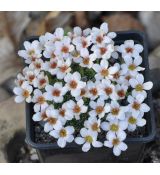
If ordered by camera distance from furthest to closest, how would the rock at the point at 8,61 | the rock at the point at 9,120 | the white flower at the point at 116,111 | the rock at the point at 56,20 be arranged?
the rock at the point at 56,20 < the rock at the point at 8,61 < the rock at the point at 9,120 < the white flower at the point at 116,111

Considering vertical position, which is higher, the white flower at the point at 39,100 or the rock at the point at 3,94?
the white flower at the point at 39,100

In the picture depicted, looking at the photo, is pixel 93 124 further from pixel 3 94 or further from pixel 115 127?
pixel 3 94

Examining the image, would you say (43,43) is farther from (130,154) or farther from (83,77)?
(130,154)

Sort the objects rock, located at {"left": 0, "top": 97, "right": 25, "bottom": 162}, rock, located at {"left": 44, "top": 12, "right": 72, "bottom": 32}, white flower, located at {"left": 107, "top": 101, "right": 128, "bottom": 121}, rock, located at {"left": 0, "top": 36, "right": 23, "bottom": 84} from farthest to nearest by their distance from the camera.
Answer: rock, located at {"left": 44, "top": 12, "right": 72, "bottom": 32}, rock, located at {"left": 0, "top": 36, "right": 23, "bottom": 84}, rock, located at {"left": 0, "top": 97, "right": 25, "bottom": 162}, white flower, located at {"left": 107, "top": 101, "right": 128, "bottom": 121}

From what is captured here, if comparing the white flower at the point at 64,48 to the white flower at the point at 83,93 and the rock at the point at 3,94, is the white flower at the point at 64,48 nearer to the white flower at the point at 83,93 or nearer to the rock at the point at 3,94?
the white flower at the point at 83,93

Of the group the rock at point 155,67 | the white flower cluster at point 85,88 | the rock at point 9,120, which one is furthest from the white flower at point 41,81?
the rock at point 155,67

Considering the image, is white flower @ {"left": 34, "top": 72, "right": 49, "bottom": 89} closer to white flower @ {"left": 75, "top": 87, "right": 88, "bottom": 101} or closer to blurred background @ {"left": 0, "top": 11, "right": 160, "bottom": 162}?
white flower @ {"left": 75, "top": 87, "right": 88, "bottom": 101}

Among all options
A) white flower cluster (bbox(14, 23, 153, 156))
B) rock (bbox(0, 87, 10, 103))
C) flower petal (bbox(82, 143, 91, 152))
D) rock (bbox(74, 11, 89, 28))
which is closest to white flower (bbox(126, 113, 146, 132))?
white flower cluster (bbox(14, 23, 153, 156))
